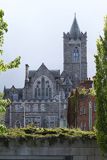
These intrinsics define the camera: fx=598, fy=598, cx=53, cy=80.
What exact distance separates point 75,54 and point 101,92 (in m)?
85.2

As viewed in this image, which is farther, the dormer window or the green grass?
the dormer window

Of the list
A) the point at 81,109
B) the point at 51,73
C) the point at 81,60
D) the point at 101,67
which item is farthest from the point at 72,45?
the point at 101,67

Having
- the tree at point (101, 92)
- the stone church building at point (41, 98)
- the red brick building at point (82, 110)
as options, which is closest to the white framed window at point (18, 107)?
the stone church building at point (41, 98)

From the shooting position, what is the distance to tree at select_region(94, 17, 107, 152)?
74.2 ft

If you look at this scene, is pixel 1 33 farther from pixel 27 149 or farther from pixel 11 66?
pixel 27 149

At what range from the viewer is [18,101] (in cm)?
9481

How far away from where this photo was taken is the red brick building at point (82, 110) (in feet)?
182

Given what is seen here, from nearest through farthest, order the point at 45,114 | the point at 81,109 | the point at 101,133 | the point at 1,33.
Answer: the point at 1,33, the point at 101,133, the point at 81,109, the point at 45,114

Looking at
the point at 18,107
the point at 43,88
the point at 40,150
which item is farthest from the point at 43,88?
the point at 40,150

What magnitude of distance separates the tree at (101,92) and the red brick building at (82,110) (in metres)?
31.1

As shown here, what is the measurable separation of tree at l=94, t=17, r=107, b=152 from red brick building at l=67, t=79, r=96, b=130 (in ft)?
102

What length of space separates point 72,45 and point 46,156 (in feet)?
285

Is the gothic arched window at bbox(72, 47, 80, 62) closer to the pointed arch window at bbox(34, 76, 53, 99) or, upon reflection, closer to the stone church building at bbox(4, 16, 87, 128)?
the stone church building at bbox(4, 16, 87, 128)

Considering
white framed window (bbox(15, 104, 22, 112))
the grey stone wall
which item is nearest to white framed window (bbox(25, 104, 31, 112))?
white framed window (bbox(15, 104, 22, 112))
